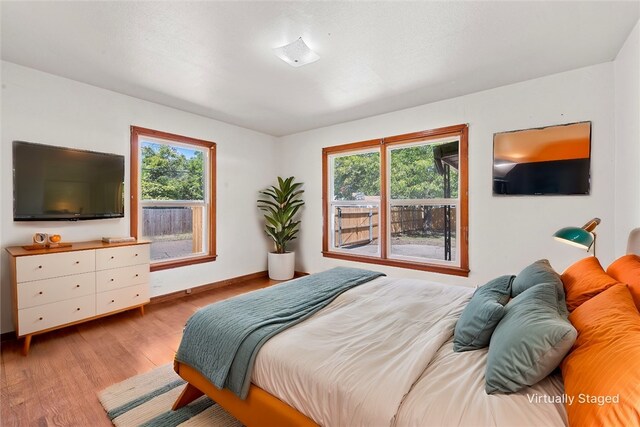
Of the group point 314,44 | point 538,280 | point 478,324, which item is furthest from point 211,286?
point 538,280

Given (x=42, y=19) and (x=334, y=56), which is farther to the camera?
(x=334, y=56)

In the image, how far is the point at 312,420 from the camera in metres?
1.17

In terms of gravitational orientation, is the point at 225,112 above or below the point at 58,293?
above

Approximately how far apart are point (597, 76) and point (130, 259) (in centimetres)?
492

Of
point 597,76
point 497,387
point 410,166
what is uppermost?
point 597,76

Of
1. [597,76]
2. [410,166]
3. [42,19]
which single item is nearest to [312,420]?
[42,19]

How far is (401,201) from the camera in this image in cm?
391

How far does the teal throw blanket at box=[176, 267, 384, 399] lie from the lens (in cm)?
141

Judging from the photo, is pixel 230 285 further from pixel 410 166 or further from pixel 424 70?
pixel 424 70

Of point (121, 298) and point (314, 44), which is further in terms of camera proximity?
point (121, 298)

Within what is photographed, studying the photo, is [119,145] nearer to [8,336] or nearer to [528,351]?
[8,336]

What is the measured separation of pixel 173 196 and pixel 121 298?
1.44m

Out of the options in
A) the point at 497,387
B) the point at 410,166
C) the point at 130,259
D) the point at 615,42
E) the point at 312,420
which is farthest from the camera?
the point at 410,166

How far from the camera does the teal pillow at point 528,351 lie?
0.96 meters
